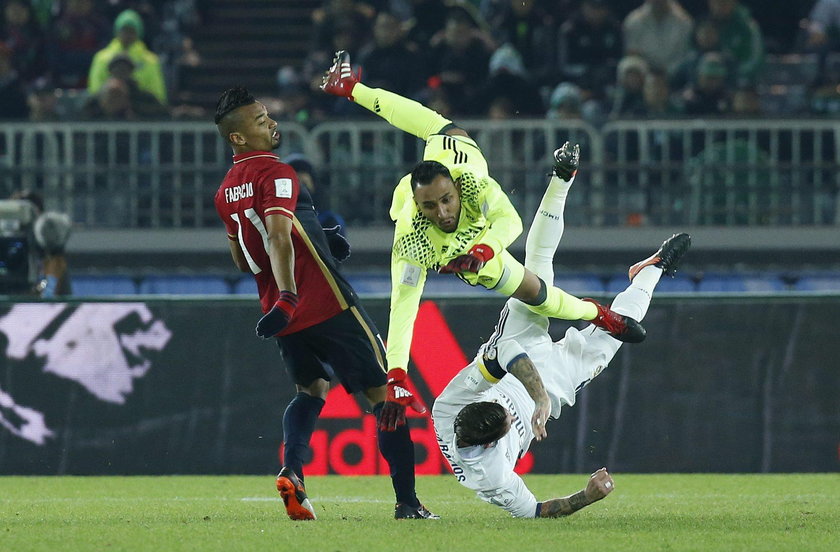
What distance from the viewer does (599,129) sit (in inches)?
559

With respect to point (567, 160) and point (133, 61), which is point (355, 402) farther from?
point (133, 61)

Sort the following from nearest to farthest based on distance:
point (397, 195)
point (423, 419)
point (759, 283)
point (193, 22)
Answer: point (397, 195)
point (423, 419)
point (759, 283)
point (193, 22)

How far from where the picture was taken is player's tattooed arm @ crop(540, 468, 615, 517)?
724 centimetres

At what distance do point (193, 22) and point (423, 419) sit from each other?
360 inches

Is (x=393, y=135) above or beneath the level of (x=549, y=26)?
beneath

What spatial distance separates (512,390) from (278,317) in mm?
1307

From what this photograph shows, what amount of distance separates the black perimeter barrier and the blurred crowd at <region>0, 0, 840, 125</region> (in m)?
4.10

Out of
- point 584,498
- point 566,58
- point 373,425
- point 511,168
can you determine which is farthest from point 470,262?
point 566,58

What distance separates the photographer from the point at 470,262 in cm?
752

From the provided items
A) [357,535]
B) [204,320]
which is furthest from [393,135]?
[357,535]

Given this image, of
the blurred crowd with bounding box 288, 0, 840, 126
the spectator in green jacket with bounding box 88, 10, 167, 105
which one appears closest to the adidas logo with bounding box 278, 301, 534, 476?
the blurred crowd with bounding box 288, 0, 840, 126

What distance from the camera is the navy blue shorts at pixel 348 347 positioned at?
7641mm

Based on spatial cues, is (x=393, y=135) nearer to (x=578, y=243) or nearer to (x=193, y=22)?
(x=578, y=243)

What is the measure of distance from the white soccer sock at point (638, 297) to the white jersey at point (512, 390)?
0.20 metres
